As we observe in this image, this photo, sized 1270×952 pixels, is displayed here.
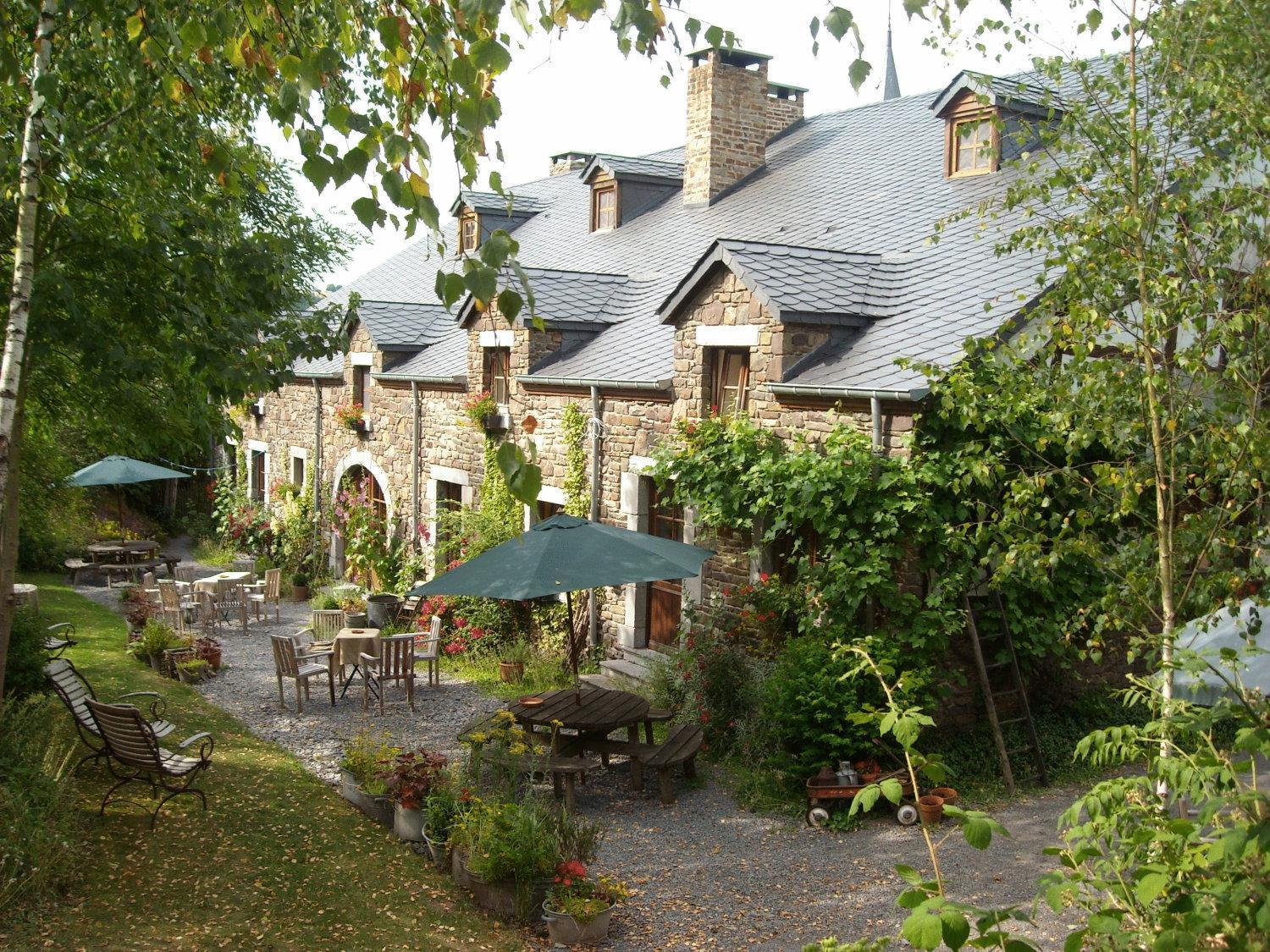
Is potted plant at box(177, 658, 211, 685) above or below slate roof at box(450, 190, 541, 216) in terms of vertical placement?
below

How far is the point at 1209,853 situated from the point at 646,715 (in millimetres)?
6587

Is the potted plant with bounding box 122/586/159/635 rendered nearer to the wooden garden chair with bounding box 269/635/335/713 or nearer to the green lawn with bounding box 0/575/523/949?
the wooden garden chair with bounding box 269/635/335/713

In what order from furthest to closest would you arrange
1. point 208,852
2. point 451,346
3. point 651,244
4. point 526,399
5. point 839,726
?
point 451,346, point 651,244, point 526,399, point 839,726, point 208,852

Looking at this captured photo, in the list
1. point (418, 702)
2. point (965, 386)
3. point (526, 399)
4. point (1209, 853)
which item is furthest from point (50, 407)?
point (1209, 853)

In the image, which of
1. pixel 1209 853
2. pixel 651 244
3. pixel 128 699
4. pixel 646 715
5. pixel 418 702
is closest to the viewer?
pixel 1209 853

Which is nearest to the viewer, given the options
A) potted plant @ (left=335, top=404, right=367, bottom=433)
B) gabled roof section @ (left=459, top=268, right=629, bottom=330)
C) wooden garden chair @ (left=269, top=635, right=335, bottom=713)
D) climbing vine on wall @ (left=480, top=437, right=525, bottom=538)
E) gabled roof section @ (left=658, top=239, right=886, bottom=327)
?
gabled roof section @ (left=658, top=239, right=886, bottom=327)

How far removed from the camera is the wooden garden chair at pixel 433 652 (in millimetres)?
12750

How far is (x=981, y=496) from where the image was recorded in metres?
9.05

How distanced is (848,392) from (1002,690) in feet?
9.89

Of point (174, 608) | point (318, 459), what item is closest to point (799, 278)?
point (174, 608)

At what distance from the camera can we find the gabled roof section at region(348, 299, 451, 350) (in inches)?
736

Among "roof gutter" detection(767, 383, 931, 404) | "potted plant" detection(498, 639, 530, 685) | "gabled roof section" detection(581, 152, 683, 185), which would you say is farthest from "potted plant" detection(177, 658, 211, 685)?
"gabled roof section" detection(581, 152, 683, 185)

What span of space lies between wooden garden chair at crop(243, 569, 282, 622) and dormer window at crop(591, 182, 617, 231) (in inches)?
311

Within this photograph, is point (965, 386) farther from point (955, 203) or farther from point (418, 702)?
point (418, 702)
